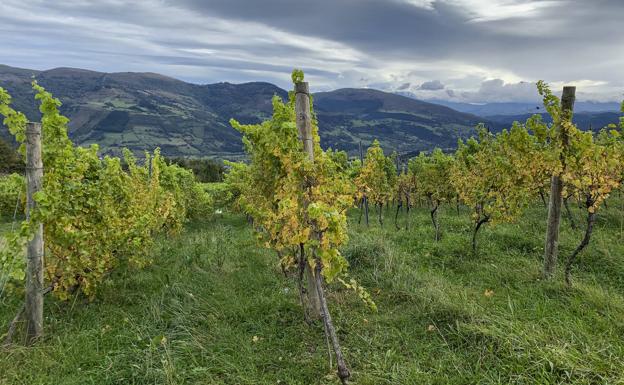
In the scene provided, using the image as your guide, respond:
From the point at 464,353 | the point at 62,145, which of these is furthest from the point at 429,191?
the point at 62,145

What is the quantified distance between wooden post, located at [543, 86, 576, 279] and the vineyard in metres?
0.04

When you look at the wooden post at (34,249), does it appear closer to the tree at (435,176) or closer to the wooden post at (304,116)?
the wooden post at (304,116)

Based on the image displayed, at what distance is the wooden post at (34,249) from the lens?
588 cm

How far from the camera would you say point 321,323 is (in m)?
6.66

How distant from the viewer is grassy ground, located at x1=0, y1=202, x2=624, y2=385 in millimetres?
5062

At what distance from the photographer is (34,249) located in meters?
6.08

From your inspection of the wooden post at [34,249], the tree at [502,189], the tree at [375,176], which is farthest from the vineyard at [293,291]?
the tree at [375,176]

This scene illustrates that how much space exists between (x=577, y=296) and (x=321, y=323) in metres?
5.08

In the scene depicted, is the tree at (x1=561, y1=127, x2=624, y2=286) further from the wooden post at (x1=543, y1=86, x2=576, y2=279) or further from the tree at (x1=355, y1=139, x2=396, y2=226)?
the tree at (x1=355, y1=139, x2=396, y2=226)

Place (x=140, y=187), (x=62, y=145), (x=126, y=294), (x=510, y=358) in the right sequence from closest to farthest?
1. (x=510, y=358)
2. (x=62, y=145)
3. (x=126, y=294)
4. (x=140, y=187)

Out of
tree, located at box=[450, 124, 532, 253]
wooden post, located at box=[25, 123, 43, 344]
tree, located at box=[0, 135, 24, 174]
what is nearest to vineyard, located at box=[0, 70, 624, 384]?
wooden post, located at box=[25, 123, 43, 344]

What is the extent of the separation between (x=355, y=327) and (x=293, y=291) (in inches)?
82.1

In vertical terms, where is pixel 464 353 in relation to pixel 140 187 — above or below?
below

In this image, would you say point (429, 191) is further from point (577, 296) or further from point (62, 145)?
point (62, 145)
